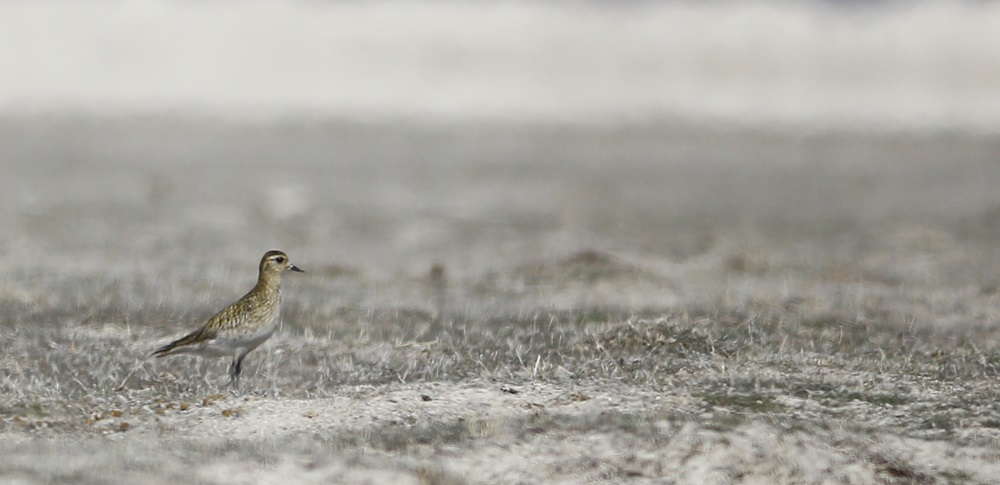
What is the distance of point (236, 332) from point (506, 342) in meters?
3.05

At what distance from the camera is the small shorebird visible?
10938 millimetres

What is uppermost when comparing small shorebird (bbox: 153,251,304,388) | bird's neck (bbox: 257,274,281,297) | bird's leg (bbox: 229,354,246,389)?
bird's neck (bbox: 257,274,281,297)

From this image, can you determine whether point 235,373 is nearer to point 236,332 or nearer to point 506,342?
point 236,332

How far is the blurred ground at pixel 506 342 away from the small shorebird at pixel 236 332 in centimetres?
35

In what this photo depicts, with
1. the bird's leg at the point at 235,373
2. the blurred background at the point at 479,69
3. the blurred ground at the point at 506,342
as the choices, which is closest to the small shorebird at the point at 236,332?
the bird's leg at the point at 235,373

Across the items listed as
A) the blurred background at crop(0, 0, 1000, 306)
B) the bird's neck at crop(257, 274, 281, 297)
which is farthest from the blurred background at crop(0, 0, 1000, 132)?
the bird's neck at crop(257, 274, 281, 297)

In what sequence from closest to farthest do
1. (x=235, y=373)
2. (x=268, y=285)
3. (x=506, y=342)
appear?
(x=235, y=373)
(x=268, y=285)
(x=506, y=342)

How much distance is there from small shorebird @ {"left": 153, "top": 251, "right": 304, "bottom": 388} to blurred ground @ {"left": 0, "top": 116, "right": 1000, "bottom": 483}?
348mm

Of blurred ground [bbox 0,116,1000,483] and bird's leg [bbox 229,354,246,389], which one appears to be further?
bird's leg [bbox 229,354,246,389]

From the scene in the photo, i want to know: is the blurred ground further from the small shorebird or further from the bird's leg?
the small shorebird

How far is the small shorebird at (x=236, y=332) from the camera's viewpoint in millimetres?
10938

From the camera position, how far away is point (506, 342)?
12977 millimetres

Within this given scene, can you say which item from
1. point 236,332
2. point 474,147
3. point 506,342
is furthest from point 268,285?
point 474,147

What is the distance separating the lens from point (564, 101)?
56719 mm
